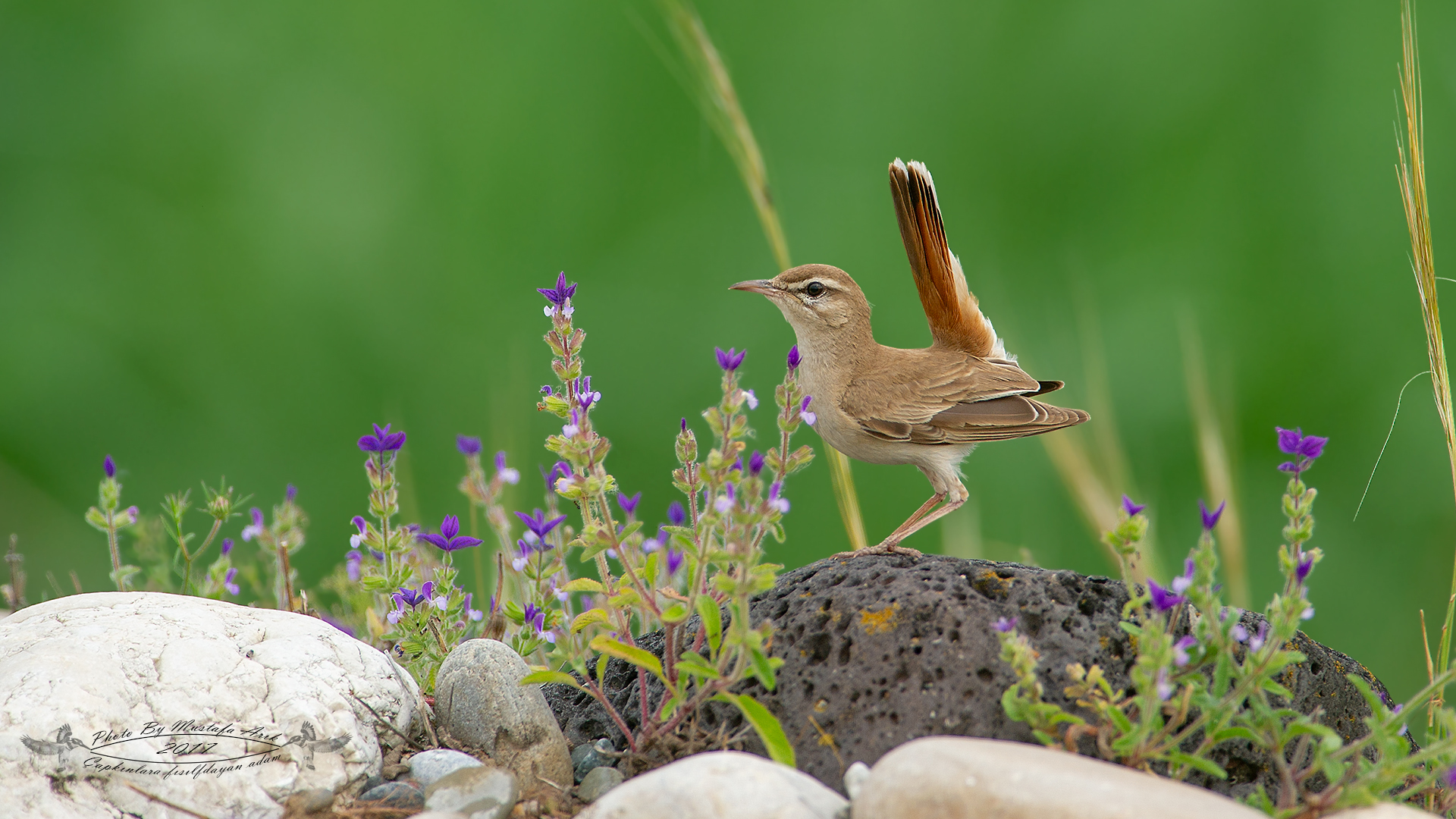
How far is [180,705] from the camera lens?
106 inches

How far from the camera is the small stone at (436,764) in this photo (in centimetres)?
Result: 275

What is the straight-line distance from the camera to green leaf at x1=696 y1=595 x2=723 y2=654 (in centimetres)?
262

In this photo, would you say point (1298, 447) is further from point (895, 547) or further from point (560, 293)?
point (560, 293)

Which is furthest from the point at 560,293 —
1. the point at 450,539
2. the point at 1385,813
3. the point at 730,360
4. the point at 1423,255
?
the point at 1423,255

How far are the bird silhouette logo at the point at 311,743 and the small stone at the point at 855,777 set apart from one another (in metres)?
1.22

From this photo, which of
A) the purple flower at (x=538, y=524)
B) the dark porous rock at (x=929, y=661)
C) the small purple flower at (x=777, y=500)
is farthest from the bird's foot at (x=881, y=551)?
the purple flower at (x=538, y=524)

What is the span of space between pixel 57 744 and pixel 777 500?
1708 mm

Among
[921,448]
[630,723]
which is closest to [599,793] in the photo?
[630,723]

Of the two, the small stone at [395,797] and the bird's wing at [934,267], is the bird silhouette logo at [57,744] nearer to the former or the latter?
the small stone at [395,797]

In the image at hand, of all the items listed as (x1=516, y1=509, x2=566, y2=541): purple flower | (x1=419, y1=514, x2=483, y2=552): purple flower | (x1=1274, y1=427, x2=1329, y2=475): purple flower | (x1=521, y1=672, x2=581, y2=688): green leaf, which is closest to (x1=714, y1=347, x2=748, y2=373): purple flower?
(x1=516, y1=509, x2=566, y2=541): purple flower

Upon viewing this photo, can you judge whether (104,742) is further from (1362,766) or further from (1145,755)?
(1362,766)

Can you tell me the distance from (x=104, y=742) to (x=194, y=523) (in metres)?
4.24

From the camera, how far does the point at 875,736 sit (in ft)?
8.95

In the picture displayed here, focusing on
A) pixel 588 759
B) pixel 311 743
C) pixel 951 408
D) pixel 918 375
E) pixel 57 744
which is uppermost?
pixel 918 375
